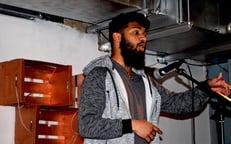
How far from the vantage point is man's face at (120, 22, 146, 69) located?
6.79 ft

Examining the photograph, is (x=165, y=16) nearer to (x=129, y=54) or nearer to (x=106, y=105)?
(x=129, y=54)

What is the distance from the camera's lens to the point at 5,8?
2.35m

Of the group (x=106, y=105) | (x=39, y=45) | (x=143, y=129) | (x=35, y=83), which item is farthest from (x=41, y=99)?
(x=143, y=129)

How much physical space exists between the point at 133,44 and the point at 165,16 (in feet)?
1.63

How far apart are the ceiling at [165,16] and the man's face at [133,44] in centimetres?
26

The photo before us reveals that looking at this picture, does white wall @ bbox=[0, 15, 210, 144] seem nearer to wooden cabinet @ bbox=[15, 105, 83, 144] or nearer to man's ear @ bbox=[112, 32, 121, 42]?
wooden cabinet @ bbox=[15, 105, 83, 144]

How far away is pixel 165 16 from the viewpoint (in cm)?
249

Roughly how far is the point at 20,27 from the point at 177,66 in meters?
1.02

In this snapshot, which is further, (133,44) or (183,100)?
(183,100)

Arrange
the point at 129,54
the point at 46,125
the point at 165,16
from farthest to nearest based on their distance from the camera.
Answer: the point at 165,16 < the point at 46,125 < the point at 129,54

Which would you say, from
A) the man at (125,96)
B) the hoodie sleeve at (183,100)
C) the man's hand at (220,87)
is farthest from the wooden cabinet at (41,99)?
the man's hand at (220,87)

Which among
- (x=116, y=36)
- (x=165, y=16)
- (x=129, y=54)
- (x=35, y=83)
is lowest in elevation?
(x=35, y=83)

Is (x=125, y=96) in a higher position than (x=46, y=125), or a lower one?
higher

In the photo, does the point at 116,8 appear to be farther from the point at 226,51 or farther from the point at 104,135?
the point at 226,51
